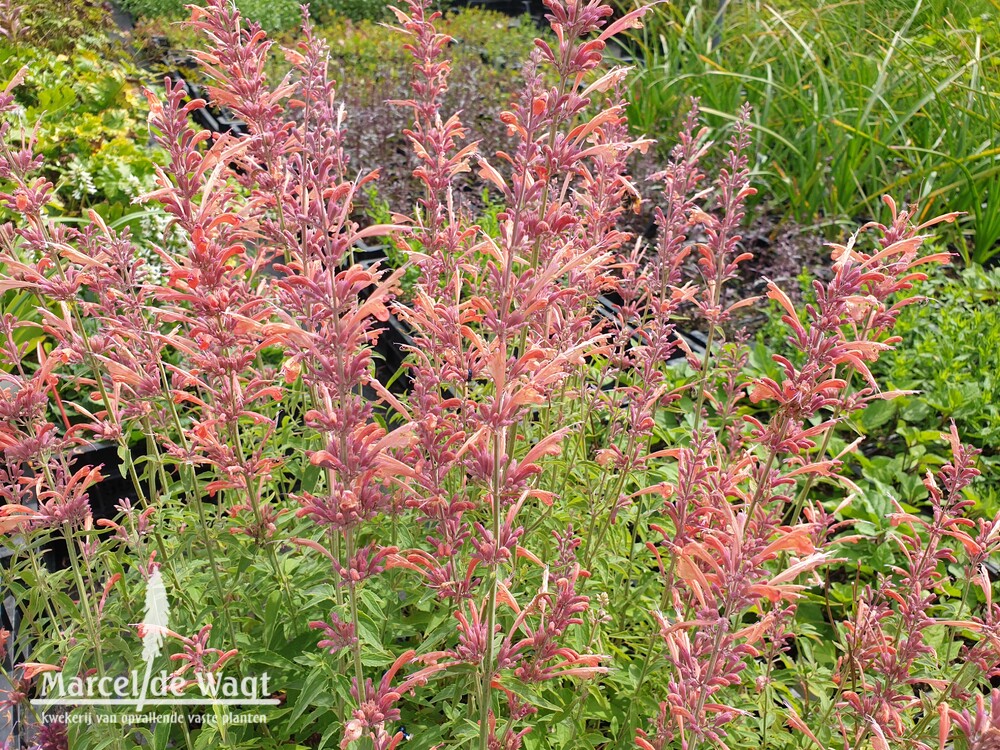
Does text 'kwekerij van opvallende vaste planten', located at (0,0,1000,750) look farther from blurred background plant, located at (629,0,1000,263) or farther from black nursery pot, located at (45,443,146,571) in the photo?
blurred background plant, located at (629,0,1000,263)

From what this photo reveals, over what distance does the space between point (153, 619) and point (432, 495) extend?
0.94 meters

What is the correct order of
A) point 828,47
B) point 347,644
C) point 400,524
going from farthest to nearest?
point 828,47, point 400,524, point 347,644

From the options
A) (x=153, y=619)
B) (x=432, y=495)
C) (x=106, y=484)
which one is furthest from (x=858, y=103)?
(x=153, y=619)

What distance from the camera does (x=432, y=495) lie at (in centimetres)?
176

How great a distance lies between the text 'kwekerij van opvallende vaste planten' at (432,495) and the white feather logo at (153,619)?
0.04 ft

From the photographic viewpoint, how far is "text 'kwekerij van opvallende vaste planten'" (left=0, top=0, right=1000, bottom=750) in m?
1.58

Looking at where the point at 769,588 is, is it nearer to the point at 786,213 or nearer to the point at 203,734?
the point at 203,734

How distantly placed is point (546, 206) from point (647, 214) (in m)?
4.70

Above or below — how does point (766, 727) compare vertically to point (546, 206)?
below

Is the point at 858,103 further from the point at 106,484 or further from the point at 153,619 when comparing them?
the point at 153,619

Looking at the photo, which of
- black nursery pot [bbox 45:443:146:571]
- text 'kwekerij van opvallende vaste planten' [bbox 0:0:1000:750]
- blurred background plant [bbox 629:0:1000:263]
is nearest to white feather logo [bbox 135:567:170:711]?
text 'kwekerij van opvallende vaste planten' [bbox 0:0:1000:750]

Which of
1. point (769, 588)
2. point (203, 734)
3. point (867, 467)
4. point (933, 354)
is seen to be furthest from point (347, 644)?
point (933, 354)

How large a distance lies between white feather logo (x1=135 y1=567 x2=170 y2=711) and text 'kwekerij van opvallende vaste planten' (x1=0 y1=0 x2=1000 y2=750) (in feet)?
0.04

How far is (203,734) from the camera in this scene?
6.78 ft
